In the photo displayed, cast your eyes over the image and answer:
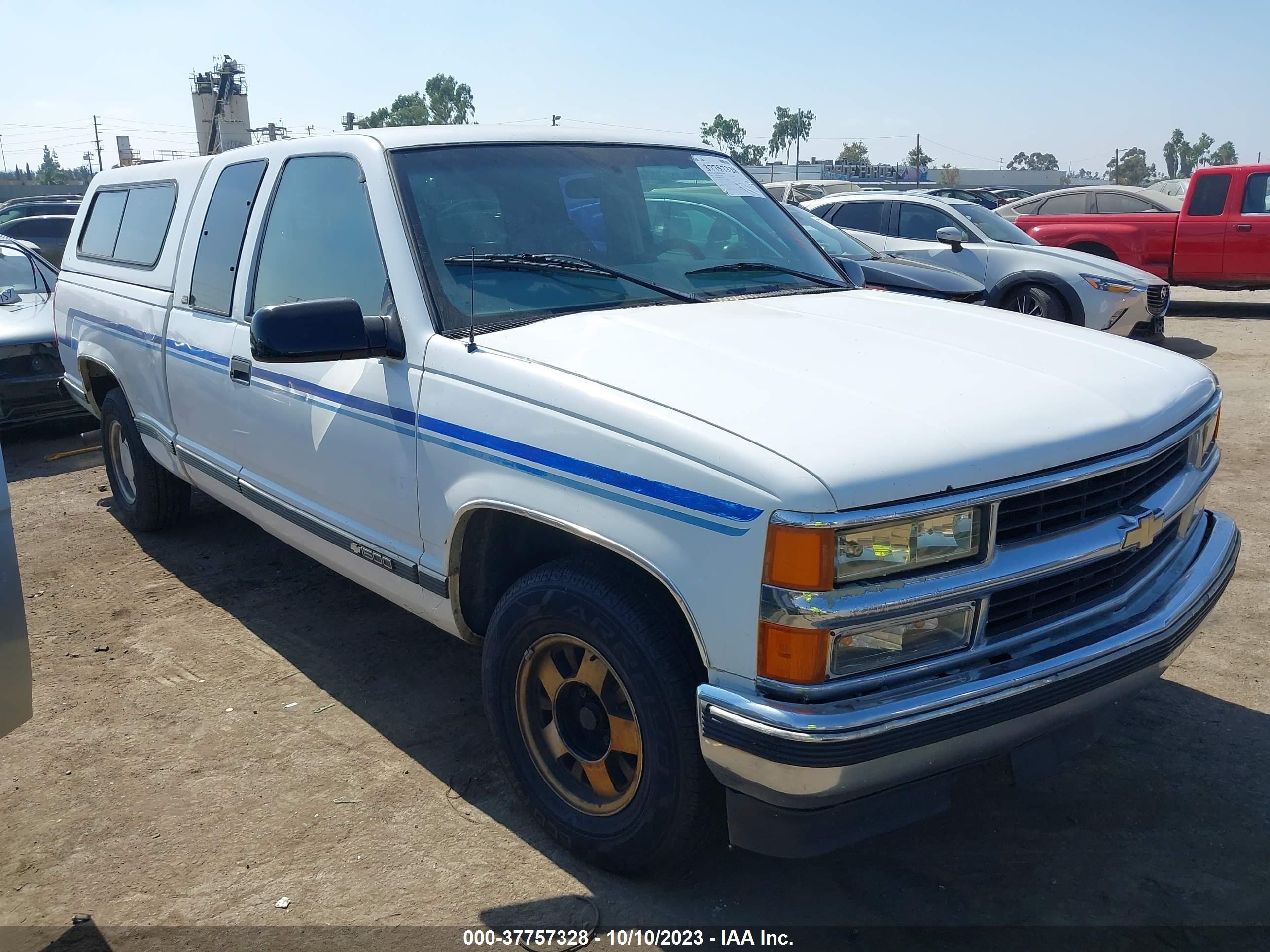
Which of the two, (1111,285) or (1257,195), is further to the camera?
(1257,195)

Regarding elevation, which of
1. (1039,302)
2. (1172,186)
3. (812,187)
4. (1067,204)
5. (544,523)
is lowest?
(1039,302)

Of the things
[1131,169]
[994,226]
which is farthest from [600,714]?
[1131,169]

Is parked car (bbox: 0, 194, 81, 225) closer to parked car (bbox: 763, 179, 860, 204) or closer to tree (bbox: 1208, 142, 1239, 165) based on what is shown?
parked car (bbox: 763, 179, 860, 204)

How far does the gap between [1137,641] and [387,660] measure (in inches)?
110

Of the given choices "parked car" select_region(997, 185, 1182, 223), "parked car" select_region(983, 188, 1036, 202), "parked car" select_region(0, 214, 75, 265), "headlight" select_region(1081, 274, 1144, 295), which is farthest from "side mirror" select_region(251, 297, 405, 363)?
"parked car" select_region(983, 188, 1036, 202)

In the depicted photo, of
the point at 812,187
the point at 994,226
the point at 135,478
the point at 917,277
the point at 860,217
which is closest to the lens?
the point at 135,478

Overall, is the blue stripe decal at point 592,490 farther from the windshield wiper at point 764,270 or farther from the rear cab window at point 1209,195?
the rear cab window at point 1209,195

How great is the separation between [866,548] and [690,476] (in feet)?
1.30

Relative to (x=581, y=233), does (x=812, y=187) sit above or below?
above

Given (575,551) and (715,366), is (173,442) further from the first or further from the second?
(715,366)

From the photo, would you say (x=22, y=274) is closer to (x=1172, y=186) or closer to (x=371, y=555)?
(x=371, y=555)

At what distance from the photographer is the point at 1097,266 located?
33.5 feet

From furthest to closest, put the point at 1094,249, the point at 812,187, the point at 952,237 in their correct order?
the point at 812,187 < the point at 1094,249 < the point at 952,237

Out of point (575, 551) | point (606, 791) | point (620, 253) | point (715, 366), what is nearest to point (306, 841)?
point (606, 791)
